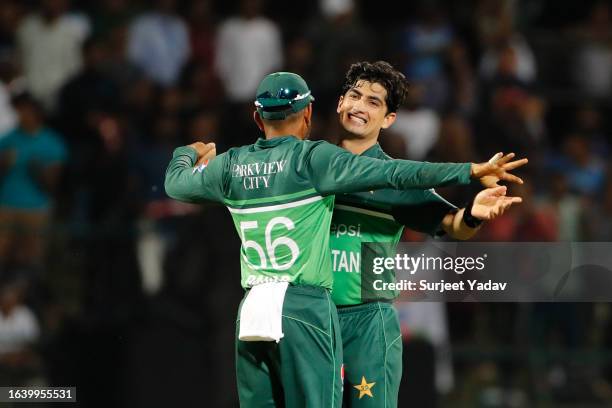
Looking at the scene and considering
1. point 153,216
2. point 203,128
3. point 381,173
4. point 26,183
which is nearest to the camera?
point 381,173

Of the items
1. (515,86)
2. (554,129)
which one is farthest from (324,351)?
(554,129)

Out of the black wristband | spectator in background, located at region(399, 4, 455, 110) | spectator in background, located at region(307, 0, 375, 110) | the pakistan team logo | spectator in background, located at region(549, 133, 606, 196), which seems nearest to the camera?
the black wristband

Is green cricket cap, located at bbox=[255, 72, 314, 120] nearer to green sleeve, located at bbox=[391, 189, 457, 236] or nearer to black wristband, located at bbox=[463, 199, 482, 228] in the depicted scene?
green sleeve, located at bbox=[391, 189, 457, 236]

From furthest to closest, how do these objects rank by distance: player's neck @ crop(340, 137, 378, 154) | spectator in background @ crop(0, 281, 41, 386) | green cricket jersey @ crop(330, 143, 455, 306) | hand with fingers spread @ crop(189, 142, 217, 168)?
spectator in background @ crop(0, 281, 41, 386)
hand with fingers spread @ crop(189, 142, 217, 168)
player's neck @ crop(340, 137, 378, 154)
green cricket jersey @ crop(330, 143, 455, 306)

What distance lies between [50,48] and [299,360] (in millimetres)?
7091

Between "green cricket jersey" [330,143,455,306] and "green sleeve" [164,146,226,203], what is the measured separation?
68 cm

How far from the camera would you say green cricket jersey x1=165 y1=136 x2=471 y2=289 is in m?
5.15

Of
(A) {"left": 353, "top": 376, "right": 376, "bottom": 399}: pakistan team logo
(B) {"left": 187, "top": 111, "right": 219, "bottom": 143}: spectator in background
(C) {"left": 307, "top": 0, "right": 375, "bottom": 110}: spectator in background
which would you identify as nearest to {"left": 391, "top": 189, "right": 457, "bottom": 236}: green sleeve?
(A) {"left": 353, "top": 376, "right": 376, "bottom": 399}: pakistan team logo

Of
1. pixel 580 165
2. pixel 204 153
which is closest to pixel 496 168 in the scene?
pixel 204 153

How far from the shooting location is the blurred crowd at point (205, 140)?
9.17m

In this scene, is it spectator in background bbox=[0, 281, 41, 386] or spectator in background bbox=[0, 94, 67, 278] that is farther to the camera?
spectator in background bbox=[0, 94, 67, 278]

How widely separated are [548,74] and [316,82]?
308 centimetres

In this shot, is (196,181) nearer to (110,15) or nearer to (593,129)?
(110,15)

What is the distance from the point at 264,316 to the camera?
517 centimetres
